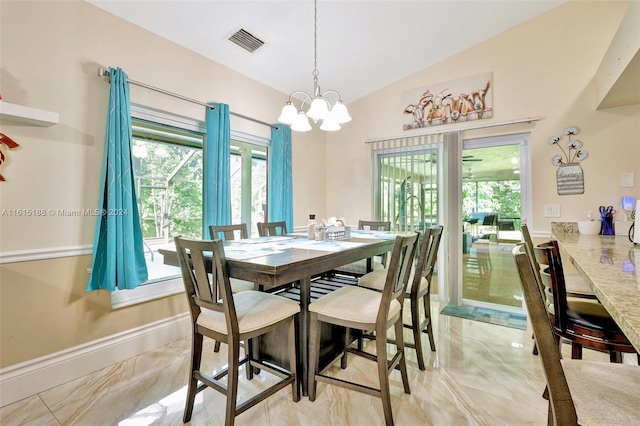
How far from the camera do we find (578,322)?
1.42 m

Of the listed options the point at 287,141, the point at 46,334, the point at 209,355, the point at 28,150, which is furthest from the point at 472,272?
the point at 28,150

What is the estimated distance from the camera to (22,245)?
184 centimetres

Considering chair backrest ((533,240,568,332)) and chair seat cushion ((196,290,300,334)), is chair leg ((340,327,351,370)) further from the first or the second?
chair backrest ((533,240,568,332))

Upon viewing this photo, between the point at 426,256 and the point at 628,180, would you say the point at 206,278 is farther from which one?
the point at 628,180

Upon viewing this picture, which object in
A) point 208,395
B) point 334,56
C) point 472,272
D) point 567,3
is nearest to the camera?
point 208,395

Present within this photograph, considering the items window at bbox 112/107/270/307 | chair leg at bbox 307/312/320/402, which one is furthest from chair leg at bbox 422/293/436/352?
window at bbox 112/107/270/307

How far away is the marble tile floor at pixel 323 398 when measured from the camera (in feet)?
5.30

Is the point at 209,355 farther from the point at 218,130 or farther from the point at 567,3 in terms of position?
the point at 567,3

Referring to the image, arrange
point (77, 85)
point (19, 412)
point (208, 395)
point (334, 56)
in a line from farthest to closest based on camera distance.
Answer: point (334, 56), point (77, 85), point (208, 395), point (19, 412)

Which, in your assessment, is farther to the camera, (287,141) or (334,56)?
(287,141)

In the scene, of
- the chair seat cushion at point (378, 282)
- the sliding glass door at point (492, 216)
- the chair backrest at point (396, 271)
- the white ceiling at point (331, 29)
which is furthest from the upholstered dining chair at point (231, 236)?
the sliding glass door at point (492, 216)

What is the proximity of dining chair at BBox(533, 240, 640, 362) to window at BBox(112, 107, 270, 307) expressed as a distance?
262 centimetres

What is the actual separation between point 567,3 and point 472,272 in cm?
289

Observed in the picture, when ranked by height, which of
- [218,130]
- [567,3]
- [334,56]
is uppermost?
[567,3]
